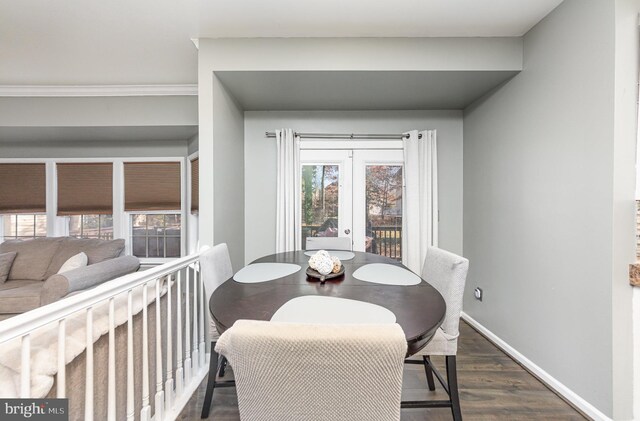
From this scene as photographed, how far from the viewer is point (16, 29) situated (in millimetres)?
2082

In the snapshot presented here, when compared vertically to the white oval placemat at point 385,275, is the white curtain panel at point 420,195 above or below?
above

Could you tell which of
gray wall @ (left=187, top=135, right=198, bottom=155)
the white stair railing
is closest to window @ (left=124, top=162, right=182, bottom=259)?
gray wall @ (left=187, top=135, right=198, bottom=155)

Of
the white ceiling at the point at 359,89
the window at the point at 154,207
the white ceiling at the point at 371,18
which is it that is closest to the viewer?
the white ceiling at the point at 371,18

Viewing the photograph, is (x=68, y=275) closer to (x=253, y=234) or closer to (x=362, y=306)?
(x=253, y=234)

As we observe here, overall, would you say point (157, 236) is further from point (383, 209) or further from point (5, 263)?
point (383, 209)

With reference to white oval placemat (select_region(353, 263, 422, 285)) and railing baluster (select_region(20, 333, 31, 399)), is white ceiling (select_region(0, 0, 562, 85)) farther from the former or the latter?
railing baluster (select_region(20, 333, 31, 399))

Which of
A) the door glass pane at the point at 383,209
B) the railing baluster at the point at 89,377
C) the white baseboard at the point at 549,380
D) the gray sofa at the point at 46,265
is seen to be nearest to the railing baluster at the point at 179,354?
the railing baluster at the point at 89,377

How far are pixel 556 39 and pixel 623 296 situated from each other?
1662 millimetres

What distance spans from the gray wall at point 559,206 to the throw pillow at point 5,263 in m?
5.00

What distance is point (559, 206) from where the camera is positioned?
185 centimetres

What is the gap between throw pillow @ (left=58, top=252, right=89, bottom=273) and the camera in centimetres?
278

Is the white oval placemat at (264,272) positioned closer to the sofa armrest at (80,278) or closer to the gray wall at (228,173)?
the gray wall at (228,173)

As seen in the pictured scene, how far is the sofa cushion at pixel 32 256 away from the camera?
10.0 ft

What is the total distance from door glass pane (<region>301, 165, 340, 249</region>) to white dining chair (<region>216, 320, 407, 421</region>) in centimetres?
245
